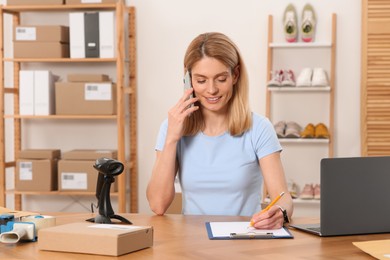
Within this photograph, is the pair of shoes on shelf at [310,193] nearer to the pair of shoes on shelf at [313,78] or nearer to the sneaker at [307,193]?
the sneaker at [307,193]

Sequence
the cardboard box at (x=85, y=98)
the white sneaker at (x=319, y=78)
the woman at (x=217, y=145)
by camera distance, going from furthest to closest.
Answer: the cardboard box at (x=85, y=98) → the white sneaker at (x=319, y=78) → the woman at (x=217, y=145)

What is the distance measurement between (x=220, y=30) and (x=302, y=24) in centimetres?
59

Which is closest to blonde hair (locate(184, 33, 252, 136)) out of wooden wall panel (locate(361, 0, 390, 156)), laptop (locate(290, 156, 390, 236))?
laptop (locate(290, 156, 390, 236))

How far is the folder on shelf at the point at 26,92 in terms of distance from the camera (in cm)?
457

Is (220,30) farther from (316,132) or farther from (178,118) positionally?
(178,118)

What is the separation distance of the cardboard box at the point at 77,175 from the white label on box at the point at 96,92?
0.43 metres

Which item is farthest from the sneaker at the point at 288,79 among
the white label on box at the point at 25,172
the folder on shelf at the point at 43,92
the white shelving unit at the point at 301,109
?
the white label on box at the point at 25,172

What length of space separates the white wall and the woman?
2222mm

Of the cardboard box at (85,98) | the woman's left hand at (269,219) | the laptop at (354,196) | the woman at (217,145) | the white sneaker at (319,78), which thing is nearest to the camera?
the laptop at (354,196)

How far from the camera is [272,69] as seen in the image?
15.2ft

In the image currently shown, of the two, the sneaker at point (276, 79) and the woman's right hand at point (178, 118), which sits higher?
the sneaker at point (276, 79)

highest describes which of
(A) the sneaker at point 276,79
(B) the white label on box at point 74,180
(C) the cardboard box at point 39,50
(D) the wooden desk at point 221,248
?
(C) the cardboard box at point 39,50

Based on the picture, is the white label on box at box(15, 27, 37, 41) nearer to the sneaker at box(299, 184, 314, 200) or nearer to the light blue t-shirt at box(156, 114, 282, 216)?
the sneaker at box(299, 184, 314, 200)

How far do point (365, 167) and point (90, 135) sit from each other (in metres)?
3.25
